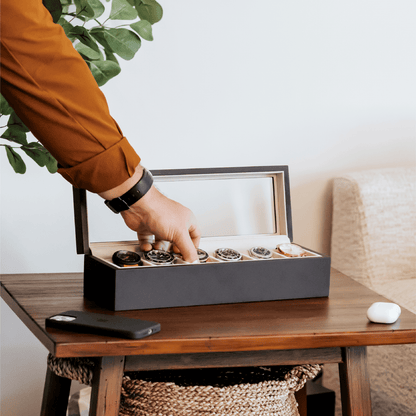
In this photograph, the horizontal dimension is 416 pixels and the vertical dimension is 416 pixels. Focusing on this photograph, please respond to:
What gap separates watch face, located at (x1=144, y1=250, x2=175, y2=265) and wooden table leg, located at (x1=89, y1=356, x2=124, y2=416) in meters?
0.21

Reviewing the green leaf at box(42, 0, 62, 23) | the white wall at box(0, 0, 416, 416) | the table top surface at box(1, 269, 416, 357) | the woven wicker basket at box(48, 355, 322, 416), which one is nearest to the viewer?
the table top surface at box(1, 269, 416, 357)

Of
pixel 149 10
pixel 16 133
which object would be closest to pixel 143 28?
pixel 149 10

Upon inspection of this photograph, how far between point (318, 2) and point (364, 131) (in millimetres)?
439

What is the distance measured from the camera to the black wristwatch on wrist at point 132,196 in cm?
83

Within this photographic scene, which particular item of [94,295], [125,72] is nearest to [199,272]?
→ [94,295]

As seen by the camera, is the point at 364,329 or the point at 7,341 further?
the point at 7,341

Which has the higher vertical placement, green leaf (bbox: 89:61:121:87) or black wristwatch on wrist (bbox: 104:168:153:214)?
green leaf (bbox: 89:61:121:87)

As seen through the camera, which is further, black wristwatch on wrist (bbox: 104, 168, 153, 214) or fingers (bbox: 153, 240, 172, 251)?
fingers (bbox: 153, 240, 172, 251)

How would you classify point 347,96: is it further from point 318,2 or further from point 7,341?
point 7,341

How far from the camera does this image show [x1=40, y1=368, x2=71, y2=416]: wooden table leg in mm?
923

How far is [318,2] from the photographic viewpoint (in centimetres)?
157

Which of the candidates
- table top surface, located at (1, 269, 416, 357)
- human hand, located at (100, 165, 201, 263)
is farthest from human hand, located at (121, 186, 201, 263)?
table top surface, located at (1, 269, 416, 357)

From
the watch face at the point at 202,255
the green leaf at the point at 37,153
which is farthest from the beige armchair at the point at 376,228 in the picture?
the green leaf at the point at 37,153

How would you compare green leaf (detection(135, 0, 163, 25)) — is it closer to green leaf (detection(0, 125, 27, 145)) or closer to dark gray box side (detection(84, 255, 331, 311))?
green leaf (detection(0, 125, 27, 145))
